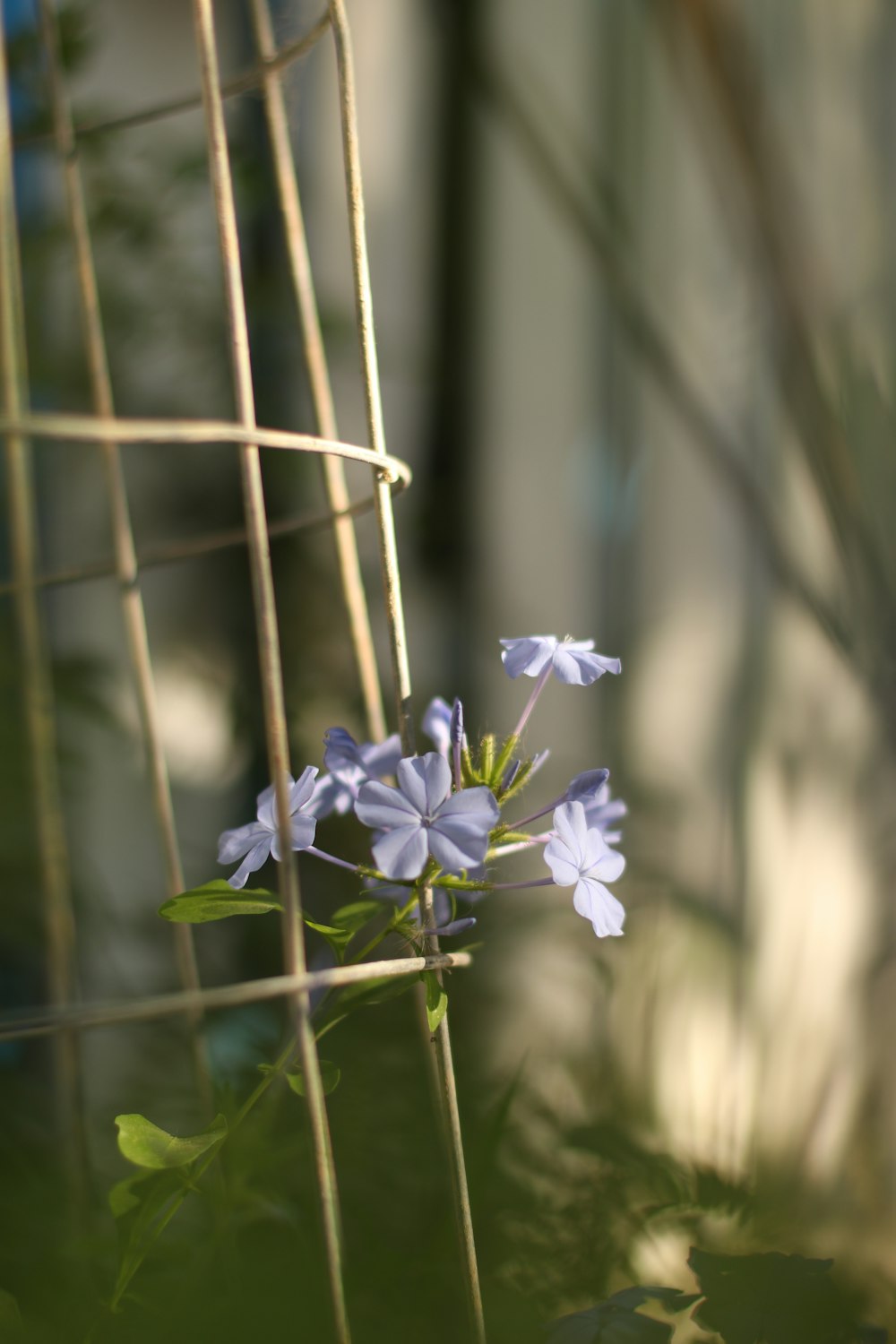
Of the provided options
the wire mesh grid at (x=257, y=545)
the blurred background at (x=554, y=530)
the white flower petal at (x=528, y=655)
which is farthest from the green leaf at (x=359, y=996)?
the blurred background at (x=554, y=530)

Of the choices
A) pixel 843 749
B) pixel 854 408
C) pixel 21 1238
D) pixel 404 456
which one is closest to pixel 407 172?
pixel 404 456

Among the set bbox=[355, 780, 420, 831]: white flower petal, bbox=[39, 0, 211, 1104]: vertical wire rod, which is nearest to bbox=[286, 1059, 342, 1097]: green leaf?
bbox=[355, 780, 420, 831]: white flower petal

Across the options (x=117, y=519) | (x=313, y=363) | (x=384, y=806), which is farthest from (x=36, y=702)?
(x=384, y=806)

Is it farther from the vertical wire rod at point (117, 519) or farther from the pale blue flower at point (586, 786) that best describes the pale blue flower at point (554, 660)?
the vertical wire rod at point (117, 519)

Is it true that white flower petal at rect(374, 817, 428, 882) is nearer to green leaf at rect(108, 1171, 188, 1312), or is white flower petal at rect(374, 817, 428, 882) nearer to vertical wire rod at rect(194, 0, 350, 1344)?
vertical wire rod at rect(194, 0, 350, 1344)

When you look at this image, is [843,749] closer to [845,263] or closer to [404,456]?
[845,263]

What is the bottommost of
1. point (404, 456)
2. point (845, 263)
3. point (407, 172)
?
point (404, 456)
